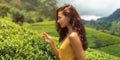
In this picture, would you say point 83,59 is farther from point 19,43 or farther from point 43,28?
point 43,28

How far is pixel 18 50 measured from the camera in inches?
335

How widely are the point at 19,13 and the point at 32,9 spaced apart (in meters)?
56.4

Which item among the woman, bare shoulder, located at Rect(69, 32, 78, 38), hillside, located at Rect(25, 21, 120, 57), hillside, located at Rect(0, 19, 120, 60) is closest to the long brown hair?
the woman

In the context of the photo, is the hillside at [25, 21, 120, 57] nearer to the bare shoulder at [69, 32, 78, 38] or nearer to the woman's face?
the woman's face

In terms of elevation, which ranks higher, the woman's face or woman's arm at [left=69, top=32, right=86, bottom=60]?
the woman's face

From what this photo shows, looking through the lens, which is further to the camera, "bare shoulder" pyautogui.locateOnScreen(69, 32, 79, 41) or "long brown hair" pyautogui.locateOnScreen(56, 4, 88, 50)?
"long brown hair" pyautogui.locateOnScreen(56, 4, 88, 50)

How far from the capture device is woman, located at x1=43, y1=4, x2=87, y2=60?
15.9 ft

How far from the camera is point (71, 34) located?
4.89 metres

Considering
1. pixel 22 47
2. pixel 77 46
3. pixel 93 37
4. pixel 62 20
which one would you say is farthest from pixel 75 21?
pixel 93 37

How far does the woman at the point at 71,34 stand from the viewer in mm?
4840

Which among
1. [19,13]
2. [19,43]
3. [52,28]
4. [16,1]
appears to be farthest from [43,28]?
[19,43]

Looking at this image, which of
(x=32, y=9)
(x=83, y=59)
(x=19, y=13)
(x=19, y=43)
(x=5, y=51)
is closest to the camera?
(x=83, y=59)

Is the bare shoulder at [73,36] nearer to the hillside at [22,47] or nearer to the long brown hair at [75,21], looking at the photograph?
the long brown hair at [75,21]

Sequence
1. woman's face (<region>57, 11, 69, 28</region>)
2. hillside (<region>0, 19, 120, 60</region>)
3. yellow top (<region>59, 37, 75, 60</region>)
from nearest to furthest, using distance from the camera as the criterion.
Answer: yellow top (<region>59, 37, 75, 60</region>) < woman's face (<region>57, 11, 69, 28</region>) < hillside (<region>0, 19, 120, 60</region>)
